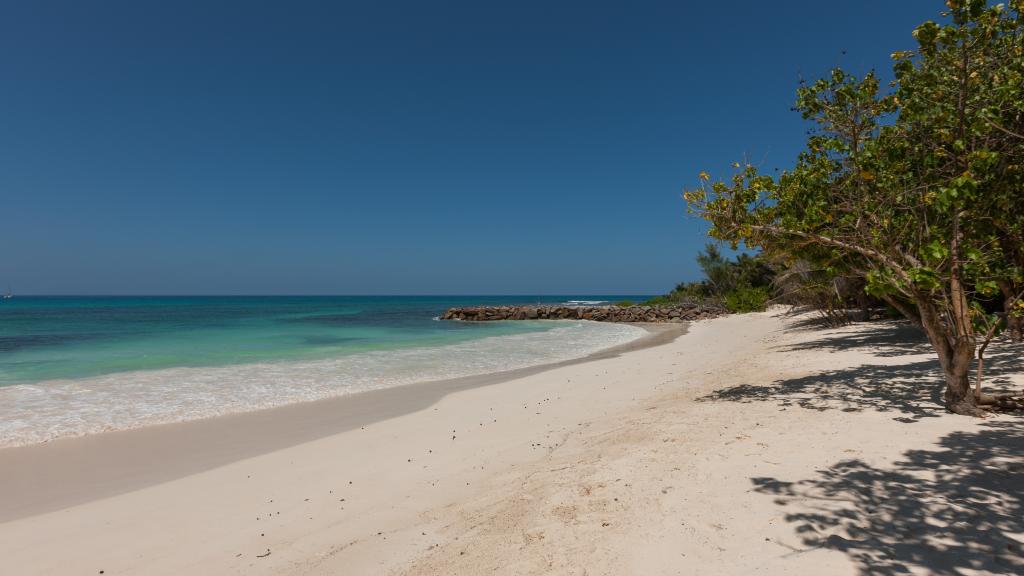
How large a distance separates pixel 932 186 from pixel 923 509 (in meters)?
5.28

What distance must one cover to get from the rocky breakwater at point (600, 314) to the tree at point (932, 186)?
115 feet

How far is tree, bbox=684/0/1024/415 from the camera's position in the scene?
5711 millimetres

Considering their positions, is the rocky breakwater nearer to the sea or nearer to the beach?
the sea

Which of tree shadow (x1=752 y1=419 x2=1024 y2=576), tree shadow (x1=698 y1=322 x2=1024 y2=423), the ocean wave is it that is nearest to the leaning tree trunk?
tree shadow (x1=698 y1=322 x2=1024 y2=423)

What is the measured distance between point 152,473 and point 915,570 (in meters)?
8.30

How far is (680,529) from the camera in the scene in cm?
373

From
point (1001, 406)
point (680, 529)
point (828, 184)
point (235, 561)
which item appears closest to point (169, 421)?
point (235, 561)

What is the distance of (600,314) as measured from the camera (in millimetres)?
46594

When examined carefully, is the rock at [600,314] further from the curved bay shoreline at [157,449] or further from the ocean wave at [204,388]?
the curved bay shoreline at [157,449]

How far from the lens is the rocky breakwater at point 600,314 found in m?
42.5

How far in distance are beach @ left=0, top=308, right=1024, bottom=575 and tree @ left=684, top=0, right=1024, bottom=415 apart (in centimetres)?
150

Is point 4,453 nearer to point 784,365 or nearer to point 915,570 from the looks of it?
point 915,570

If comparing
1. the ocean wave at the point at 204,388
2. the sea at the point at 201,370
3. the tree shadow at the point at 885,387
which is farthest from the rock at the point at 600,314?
the tree shadow at the point at 885,387

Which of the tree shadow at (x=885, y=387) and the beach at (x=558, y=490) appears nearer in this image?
the beach at (x=558, y=490)
